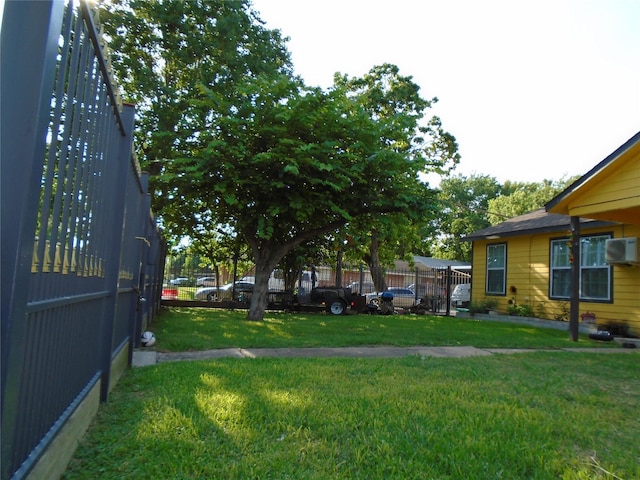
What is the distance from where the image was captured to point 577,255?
10.1 m

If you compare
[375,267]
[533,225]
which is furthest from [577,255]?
[375,267]

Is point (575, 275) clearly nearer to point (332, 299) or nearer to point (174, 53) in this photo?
point (332, 299)

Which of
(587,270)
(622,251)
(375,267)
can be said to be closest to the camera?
(622,251)

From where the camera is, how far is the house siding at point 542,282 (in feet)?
38.4

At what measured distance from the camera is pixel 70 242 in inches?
102

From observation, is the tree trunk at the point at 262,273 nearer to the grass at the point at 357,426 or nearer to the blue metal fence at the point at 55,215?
the grass at the point at 357,426

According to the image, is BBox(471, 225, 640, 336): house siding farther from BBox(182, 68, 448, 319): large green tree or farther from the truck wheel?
BBox(182, 68, 448, 319): large green tree

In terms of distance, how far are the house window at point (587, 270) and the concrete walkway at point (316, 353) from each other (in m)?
4.39

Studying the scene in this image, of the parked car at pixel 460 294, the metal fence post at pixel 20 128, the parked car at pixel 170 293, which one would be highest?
the metal fence post at pixel 20 128

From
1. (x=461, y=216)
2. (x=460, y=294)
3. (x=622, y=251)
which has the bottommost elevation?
(x=460, y=294)

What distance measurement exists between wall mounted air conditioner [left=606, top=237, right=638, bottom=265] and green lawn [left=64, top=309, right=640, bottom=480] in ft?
17.9

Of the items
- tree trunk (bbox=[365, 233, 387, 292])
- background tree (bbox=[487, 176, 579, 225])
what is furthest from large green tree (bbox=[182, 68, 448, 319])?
background tree (bbox=[487, 176, 579, 225])

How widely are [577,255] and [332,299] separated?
9555 millimetres

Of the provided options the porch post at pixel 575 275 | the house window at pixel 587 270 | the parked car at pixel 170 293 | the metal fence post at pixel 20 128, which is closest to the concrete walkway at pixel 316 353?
the porch post at pixel 575 275
